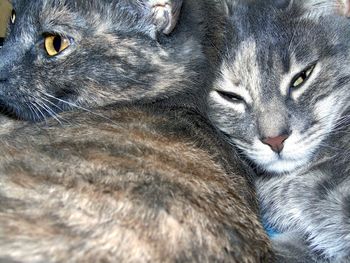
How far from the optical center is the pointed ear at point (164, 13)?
1.90 meters

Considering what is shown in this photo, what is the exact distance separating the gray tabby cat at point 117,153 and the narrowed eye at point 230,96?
0.25ft

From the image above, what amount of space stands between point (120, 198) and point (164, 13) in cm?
81

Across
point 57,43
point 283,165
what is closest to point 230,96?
point 283,165

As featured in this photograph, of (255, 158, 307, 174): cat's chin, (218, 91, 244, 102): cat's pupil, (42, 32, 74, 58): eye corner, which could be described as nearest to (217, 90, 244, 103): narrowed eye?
(218, 91, 244, 102): cat's pupil

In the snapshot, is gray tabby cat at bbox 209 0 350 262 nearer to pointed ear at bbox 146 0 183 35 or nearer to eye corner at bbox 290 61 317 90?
eye corner at bbox 290 61 317 90

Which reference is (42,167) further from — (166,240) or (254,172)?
(254,172)

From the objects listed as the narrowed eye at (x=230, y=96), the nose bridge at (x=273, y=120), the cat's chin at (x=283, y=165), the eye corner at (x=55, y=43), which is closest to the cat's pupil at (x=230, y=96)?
the narrowed eye at (x=230, y=96)

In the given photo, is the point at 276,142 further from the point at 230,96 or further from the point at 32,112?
the point at 32,112

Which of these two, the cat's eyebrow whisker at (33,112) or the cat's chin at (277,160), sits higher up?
the cat's eyebrow whisker at (33,112)

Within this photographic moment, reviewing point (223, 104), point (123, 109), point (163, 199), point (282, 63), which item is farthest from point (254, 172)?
point (163, 199)

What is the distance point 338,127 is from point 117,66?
2.88 ft

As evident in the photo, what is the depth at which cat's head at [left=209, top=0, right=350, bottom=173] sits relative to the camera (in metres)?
1.90

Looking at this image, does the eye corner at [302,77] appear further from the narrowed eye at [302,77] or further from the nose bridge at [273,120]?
the nose bridge at [273,120]

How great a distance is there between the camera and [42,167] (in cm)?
150
